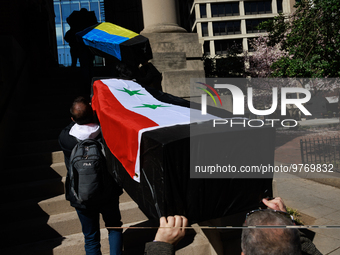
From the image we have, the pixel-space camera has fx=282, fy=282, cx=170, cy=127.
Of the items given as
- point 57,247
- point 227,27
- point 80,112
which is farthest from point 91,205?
point 227,27

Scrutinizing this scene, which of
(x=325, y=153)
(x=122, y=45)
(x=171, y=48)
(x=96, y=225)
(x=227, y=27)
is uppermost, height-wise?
(x=227, y=27)

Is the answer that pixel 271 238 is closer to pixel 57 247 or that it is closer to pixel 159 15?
pixel 57 247

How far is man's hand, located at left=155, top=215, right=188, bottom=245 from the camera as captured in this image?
175cm

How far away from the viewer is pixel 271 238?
4.64 feet

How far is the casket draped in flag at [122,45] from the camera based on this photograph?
522cm

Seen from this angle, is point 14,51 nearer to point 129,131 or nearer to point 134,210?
point 134,210

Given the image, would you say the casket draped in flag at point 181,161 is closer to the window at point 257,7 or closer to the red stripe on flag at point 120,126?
the red stripe on flag at point 120,126

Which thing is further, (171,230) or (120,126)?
(120,126)

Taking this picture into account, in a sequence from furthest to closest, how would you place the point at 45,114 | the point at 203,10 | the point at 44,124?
the point at 203,10, the point at 45,114, the point at 44,124

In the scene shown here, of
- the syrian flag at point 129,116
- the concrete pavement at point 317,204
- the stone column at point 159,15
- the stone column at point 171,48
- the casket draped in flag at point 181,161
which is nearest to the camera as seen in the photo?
the casket draped in flag at point 181,161

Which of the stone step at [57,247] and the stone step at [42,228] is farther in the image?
the stone step at [42,228]

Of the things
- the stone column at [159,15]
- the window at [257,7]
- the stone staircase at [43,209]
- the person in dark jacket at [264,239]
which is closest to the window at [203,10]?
the window at [257,7]

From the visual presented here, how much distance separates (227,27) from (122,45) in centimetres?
5817

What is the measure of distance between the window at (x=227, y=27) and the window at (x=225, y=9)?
1.72 metres
